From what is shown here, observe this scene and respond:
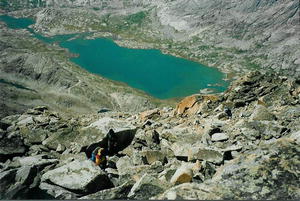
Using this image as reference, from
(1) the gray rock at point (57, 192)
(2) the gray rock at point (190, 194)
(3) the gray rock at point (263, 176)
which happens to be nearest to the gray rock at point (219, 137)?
(3) the gray rock at point (263, 176)

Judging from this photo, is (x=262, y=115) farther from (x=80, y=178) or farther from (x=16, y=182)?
(x=16, y=182)

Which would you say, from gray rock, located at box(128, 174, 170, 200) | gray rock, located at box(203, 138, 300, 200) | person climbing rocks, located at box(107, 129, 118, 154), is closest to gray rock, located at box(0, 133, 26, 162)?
person climbing rocks, located at box(107, 129, 118, 154)

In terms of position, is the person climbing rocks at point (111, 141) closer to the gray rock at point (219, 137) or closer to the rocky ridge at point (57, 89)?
the gray rock at point (219, 137)

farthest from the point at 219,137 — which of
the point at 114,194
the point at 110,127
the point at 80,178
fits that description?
the point at 114,194

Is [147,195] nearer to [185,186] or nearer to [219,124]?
[185,186]

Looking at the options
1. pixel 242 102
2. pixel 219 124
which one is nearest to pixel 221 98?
pixel 242 102

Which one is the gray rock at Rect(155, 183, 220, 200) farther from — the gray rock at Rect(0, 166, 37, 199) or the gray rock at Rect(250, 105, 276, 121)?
the gray rock at Rect(250, 105, 276, 121)
